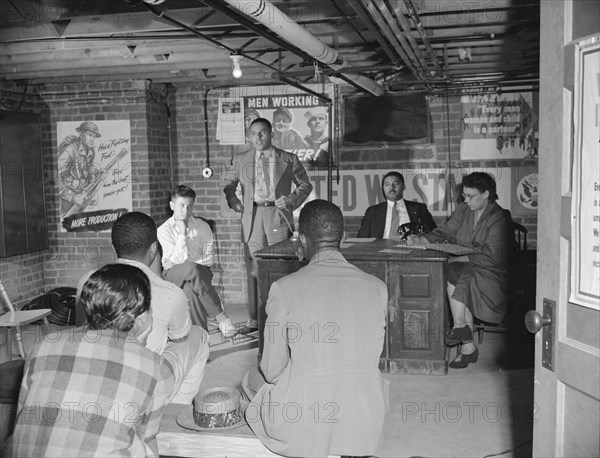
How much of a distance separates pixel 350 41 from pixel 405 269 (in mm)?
1889

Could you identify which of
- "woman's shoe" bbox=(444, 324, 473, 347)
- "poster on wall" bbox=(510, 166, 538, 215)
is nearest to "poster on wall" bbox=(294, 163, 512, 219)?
"poster on wall" bbox=(510, 166, 538, 215)

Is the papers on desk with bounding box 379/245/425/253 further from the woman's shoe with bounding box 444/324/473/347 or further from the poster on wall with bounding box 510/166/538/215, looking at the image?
the poster on wall with bounding box 510/166/538/215

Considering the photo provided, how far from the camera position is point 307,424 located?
9.25 ft

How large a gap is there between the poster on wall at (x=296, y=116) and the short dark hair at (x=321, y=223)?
4.35 meters

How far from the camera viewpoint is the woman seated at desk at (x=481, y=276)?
534cm

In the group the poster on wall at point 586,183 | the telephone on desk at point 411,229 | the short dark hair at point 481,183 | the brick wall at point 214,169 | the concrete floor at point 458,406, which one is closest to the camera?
the poster on wall at point 586,183

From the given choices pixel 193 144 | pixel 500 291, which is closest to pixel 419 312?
pixel 500 291

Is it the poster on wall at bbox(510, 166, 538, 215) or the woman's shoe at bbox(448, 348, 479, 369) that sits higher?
the poster on wall at bbox(510, 166, 538, 215)

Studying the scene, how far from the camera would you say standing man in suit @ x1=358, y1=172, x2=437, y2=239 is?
651cm

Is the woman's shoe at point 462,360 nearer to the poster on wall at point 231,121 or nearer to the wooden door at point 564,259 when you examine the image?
the wooden door at point 564,259

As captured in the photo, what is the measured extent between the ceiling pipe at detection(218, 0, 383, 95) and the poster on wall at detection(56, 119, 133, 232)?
308 centimetres

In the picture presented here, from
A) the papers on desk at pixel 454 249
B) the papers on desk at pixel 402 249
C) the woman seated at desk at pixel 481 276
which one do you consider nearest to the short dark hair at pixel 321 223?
the papers on desk at pixel 402 249

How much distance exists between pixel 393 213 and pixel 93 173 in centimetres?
337

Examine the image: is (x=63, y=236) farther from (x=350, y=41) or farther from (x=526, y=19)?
(x=526, y=19)
